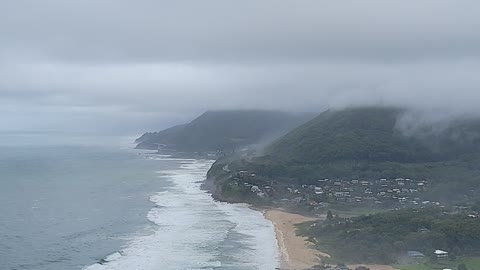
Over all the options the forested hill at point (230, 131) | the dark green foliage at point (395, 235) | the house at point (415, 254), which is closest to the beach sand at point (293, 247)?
the dark green foliage at point (395, 235)

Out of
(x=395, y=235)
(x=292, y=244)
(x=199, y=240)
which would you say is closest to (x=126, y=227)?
(x=199, y=240)

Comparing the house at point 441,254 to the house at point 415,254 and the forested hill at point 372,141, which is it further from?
the forested hill at point 372,141

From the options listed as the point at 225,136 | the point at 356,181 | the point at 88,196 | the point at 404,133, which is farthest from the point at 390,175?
the point at 225,136

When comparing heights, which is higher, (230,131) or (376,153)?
(230,131)

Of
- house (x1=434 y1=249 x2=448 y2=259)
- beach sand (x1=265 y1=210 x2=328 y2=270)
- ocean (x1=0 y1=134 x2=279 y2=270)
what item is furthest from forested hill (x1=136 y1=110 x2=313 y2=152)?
house (x1=434 y1=249 x2=448 y2=259)

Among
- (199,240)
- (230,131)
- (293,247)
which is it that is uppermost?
(230,131)

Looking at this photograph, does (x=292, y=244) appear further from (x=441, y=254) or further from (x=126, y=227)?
(x=126, y=227)
